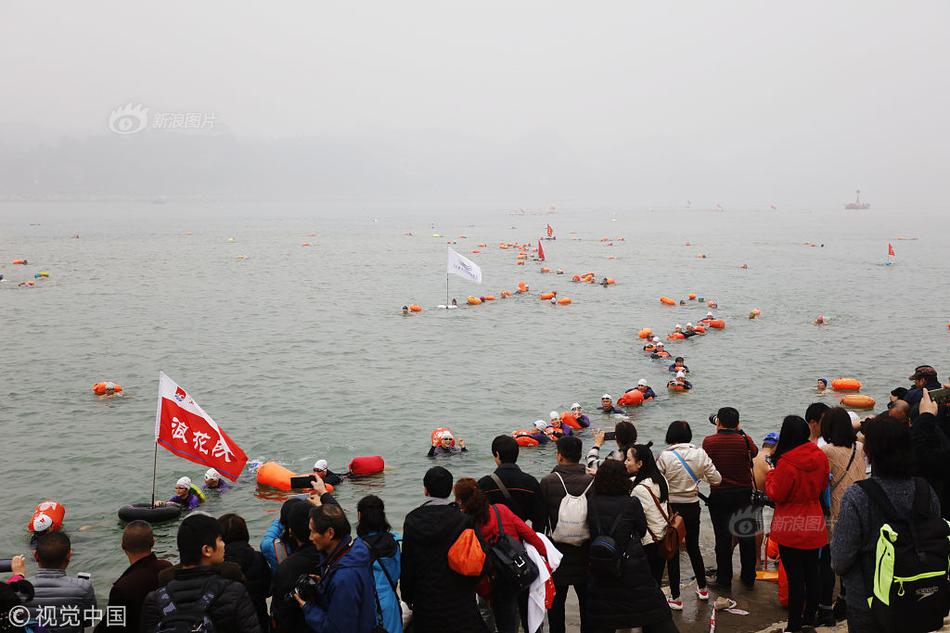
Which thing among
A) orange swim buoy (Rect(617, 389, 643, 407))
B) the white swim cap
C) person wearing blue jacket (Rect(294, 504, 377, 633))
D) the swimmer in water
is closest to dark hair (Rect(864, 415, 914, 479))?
person wearing blue jacket (Rect(294, 504, 377, 633))

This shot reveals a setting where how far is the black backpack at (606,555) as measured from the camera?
21.1 ft

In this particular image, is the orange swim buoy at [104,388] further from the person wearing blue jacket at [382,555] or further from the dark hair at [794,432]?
the dark hair at [794,432]

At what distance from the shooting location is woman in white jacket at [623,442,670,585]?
7648 mm

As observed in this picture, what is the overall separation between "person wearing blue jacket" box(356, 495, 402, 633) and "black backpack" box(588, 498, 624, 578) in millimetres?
1722

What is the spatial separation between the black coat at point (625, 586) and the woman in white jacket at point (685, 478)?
1.92 metres

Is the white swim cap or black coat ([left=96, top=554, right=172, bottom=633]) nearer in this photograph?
black coat ([left=96, top=554, right=172, bottom=633])

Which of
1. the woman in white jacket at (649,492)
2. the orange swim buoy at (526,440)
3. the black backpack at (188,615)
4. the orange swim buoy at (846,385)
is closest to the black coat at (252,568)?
the black backpack at (188,615)

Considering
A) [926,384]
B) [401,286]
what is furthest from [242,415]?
[401,286]

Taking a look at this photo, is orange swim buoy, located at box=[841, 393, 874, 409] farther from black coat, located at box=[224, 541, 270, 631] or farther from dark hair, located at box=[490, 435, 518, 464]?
black coat, located at box=[224, 541, 270, 631]

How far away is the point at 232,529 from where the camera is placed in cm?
675

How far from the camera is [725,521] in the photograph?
29.5 feet

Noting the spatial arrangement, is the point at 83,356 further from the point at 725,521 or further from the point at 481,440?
the point at 725,521

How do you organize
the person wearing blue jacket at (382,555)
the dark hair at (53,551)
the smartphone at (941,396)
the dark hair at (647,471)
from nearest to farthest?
A: the dark hair at (53,551)
the person wearing blue jacket at (382,555)
the dark hair at (647,471)
the smartphone at (941,396)

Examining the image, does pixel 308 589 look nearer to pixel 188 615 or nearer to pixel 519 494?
pixel 188 615
